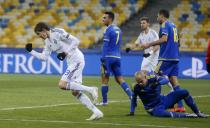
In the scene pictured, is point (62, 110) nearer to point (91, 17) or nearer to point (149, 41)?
point (149, 41)

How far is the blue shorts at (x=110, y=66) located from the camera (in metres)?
17.8

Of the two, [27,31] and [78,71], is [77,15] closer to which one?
[27,31]

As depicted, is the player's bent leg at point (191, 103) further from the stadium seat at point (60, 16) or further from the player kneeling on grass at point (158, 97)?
the stadium seat at point (60, 16)

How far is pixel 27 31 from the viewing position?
38.1 metres

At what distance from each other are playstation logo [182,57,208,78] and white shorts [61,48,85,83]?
53.6 feet

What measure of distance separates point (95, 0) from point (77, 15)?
1.31 meters

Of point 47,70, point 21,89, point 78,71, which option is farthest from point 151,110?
point 47,70

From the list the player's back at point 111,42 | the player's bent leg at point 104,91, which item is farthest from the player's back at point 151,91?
the player's back at point 111,42

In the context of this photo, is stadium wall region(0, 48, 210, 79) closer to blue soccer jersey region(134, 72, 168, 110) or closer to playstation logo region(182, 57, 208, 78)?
playstation logo region(182, 57, 208, 78)

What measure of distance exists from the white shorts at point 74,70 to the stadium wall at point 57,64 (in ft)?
54.0

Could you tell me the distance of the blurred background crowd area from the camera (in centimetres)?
3506

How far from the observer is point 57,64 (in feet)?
105

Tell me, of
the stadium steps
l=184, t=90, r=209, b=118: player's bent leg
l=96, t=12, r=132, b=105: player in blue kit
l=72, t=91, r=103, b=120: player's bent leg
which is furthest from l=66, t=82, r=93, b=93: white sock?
the stadium steps

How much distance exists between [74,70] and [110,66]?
386cm
